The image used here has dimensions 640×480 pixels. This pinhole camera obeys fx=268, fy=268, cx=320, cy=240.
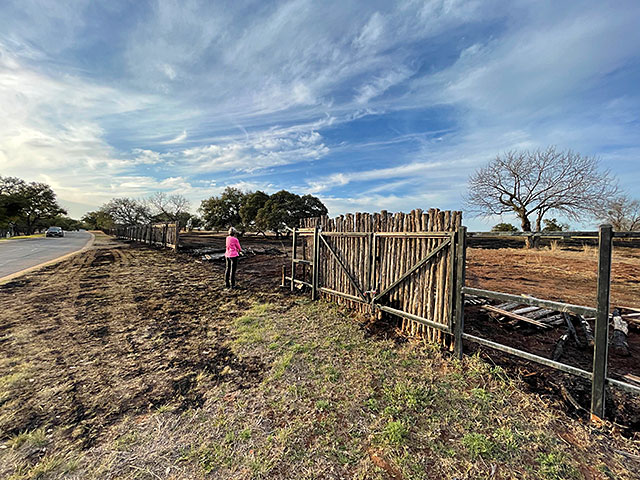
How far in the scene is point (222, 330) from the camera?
5.09 m

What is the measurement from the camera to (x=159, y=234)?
70.1 ft

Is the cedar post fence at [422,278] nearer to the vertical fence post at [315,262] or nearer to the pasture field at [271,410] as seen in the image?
the vertical fence post at [315,262]

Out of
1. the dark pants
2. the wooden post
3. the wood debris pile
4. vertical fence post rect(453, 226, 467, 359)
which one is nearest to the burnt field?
the wood debris pile

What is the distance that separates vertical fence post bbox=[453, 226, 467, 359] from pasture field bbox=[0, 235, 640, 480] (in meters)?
0.27

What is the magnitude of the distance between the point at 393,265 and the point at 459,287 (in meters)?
1.39

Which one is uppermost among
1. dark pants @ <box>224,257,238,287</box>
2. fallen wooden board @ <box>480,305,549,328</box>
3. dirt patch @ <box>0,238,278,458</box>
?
dark pants @ <box>224,257,238,287</box>

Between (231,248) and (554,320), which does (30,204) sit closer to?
(231,248)

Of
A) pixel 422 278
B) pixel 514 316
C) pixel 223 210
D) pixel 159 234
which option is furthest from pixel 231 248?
pixel 223 210

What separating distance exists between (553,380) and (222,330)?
5.07 m

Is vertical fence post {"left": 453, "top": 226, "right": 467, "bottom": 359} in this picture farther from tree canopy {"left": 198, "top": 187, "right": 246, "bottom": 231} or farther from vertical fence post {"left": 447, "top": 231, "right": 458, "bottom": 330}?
tree canopy {"left": 198, "top": 187, "right": 246, "bottom": 231}

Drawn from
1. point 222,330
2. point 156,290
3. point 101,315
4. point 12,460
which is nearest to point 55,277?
point 156,290

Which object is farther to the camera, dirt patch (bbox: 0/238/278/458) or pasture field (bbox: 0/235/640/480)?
dirt patch (bbox: 0/238/278/458)

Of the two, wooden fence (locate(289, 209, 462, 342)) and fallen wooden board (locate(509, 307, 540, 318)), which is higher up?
wooden fence (locate(289, 209, 462, 342))

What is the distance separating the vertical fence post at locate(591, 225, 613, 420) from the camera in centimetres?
253
